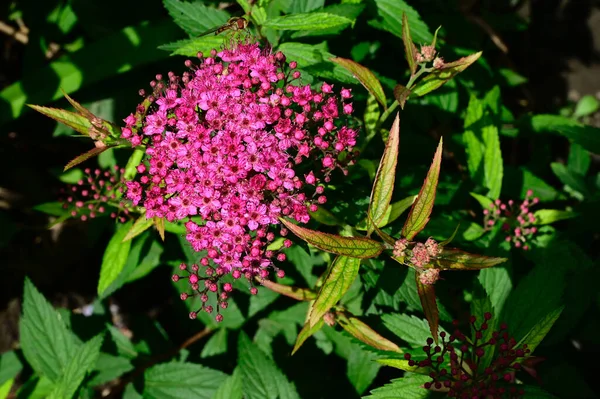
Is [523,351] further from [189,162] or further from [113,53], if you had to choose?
[113,53]

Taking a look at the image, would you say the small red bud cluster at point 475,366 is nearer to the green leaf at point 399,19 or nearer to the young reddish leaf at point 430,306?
the young reddish leaf at point 430,306

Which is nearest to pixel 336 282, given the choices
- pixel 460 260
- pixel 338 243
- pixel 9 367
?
pixel 338 243

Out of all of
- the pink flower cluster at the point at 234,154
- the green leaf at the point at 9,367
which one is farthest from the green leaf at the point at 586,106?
the green leaf at the point at 9,367

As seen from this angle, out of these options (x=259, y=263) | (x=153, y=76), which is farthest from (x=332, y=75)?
(x=153, y=76)

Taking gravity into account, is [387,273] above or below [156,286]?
above

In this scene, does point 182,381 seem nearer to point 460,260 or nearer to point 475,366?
point 475,366

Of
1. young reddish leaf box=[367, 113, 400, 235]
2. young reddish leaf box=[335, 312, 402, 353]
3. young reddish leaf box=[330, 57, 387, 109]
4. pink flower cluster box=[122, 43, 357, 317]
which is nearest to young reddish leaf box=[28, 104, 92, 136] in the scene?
pink flower cluster box=[122, 43, 357, 317]

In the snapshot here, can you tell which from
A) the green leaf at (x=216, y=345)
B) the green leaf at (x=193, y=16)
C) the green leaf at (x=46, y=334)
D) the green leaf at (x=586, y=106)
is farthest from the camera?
the green leaf at (x=586, y=106)
